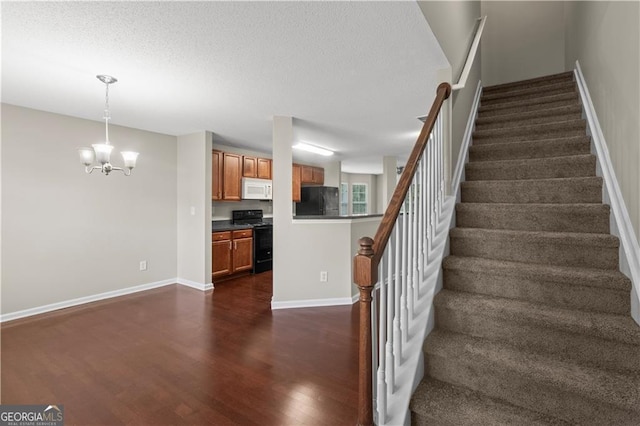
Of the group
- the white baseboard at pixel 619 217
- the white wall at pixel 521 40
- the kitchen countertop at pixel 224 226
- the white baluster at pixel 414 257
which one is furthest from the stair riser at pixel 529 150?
the kitchen countertop at pixel 224 226

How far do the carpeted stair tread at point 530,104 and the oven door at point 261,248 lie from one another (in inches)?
151

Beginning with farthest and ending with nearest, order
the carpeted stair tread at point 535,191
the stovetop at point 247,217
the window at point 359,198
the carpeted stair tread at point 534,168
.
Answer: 1. the window at point 359,198
2. the stovetop at point 247,217
3. the carpeted stair tread at point 534,168
4. the carpeted stair tread at point 535,191

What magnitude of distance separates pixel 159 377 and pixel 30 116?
325 centimetres

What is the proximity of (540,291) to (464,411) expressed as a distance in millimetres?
781

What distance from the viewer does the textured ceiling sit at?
5.75ft

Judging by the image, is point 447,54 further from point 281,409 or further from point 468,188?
point 281,409

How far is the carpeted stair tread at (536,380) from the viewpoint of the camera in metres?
1.22

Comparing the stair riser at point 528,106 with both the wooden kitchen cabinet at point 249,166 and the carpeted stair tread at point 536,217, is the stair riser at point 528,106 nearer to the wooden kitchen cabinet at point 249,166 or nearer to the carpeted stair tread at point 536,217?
the carpeted stair tread at point 536,217

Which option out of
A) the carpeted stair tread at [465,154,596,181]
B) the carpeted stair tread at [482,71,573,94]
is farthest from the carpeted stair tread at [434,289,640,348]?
the carpeted stair tread at [482,71,573,94]

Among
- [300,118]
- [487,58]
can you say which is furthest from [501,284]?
[487,58]

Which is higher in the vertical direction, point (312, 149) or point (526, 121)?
point (312, 149)

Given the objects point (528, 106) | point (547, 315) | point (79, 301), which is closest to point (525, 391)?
point (547, 315)

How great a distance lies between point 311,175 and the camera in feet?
24.0

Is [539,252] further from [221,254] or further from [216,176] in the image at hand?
[216,176]
